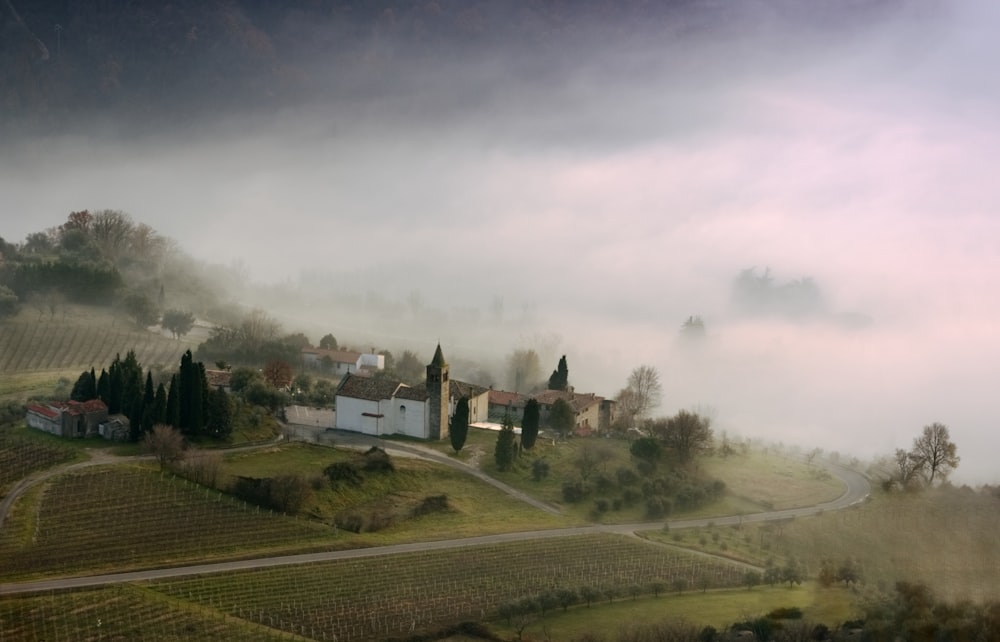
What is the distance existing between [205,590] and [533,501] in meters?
27.9

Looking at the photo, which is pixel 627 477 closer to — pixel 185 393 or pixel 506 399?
pixel 506 399

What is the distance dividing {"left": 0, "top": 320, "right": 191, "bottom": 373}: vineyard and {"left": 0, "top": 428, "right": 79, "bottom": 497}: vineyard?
27063 mm

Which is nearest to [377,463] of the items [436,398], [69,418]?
[436,398]

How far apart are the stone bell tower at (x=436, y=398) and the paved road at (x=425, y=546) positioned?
4442mm

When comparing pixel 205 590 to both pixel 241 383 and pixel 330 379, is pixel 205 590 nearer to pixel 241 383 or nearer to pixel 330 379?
pixel 241 383

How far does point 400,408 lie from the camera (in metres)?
76.9

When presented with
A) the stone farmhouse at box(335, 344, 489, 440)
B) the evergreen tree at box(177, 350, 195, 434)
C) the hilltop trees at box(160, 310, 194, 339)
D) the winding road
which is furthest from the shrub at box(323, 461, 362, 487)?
the hilltop trees at box(160, 310, 194, 339)

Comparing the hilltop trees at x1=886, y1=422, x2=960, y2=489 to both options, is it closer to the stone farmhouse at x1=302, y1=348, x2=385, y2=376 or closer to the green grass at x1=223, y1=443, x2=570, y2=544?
the green grass at x1=223, y1=443, x2=570, y2=544

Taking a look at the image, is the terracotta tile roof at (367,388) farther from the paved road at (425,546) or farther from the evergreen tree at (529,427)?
the evergreen tree at (529,427)

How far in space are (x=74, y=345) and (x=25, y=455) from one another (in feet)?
130

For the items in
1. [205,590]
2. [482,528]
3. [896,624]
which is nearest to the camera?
[896,624]

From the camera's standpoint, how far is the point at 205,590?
43.3 meters

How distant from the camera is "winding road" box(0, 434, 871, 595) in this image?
4291 cm

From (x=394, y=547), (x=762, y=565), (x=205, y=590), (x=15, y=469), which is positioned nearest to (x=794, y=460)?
(x=762, y=565)
